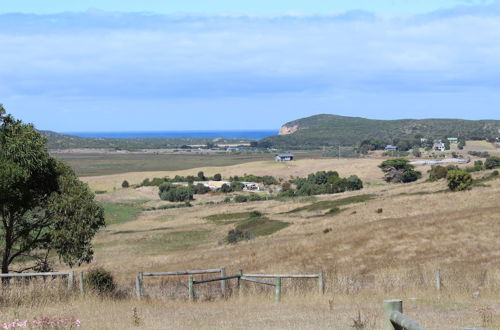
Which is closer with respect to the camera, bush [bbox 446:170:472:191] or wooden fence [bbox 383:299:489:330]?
wooden fence [bbox 383:299:489:330]

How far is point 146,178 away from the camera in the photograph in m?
158

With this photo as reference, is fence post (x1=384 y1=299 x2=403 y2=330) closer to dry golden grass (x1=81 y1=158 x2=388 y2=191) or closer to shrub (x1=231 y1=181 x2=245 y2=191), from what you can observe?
shrub (x1=231 y1=181 x2=245 y2=191)

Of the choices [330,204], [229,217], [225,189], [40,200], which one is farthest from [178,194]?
[40,200]

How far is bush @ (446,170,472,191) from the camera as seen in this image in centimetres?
7469

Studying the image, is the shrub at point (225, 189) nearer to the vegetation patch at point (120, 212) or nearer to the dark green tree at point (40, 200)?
the vegetation patch at point (120, 212)

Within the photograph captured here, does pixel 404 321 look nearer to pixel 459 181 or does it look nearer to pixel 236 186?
pixel 459 181

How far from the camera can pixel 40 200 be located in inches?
1225

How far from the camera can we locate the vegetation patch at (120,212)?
88.4 meters

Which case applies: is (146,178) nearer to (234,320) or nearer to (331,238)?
(331,238)

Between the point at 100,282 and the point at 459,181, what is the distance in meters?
61.5

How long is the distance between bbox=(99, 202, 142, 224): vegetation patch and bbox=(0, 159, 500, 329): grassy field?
60.0 inches

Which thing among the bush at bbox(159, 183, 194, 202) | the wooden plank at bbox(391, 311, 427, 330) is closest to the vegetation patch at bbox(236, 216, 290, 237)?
the bush at bbox(159, 183, 194, 202)

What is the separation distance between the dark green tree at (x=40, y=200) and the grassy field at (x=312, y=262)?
347cm

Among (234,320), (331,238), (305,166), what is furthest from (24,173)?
(305,166)
